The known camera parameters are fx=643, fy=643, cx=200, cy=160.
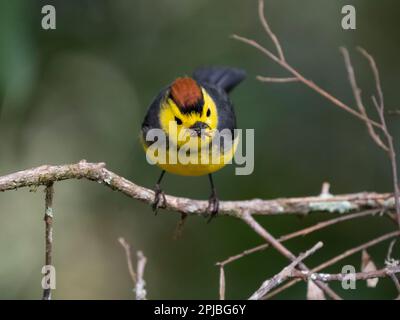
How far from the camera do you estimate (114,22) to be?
5051 millimetres

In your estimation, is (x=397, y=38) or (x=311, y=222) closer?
(x=311, y=222)

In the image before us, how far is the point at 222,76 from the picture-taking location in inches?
201

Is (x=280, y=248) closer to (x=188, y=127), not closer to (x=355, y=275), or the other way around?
(x=355, y=275)

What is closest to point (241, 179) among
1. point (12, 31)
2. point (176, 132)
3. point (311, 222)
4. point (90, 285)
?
point (311, 222)

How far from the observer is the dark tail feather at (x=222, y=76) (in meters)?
5.04

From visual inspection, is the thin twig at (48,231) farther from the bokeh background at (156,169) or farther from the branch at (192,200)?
the bokeh background at (156,169)

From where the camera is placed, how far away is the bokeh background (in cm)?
486

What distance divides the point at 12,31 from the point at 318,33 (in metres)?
3.05

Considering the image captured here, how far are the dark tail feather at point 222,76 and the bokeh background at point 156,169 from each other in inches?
8.6

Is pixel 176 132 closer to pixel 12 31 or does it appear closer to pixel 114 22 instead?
pixel 12 31

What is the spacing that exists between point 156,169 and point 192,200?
5.55ft

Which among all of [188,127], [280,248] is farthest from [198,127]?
[280,248]

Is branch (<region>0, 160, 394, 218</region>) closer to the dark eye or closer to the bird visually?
the bird
